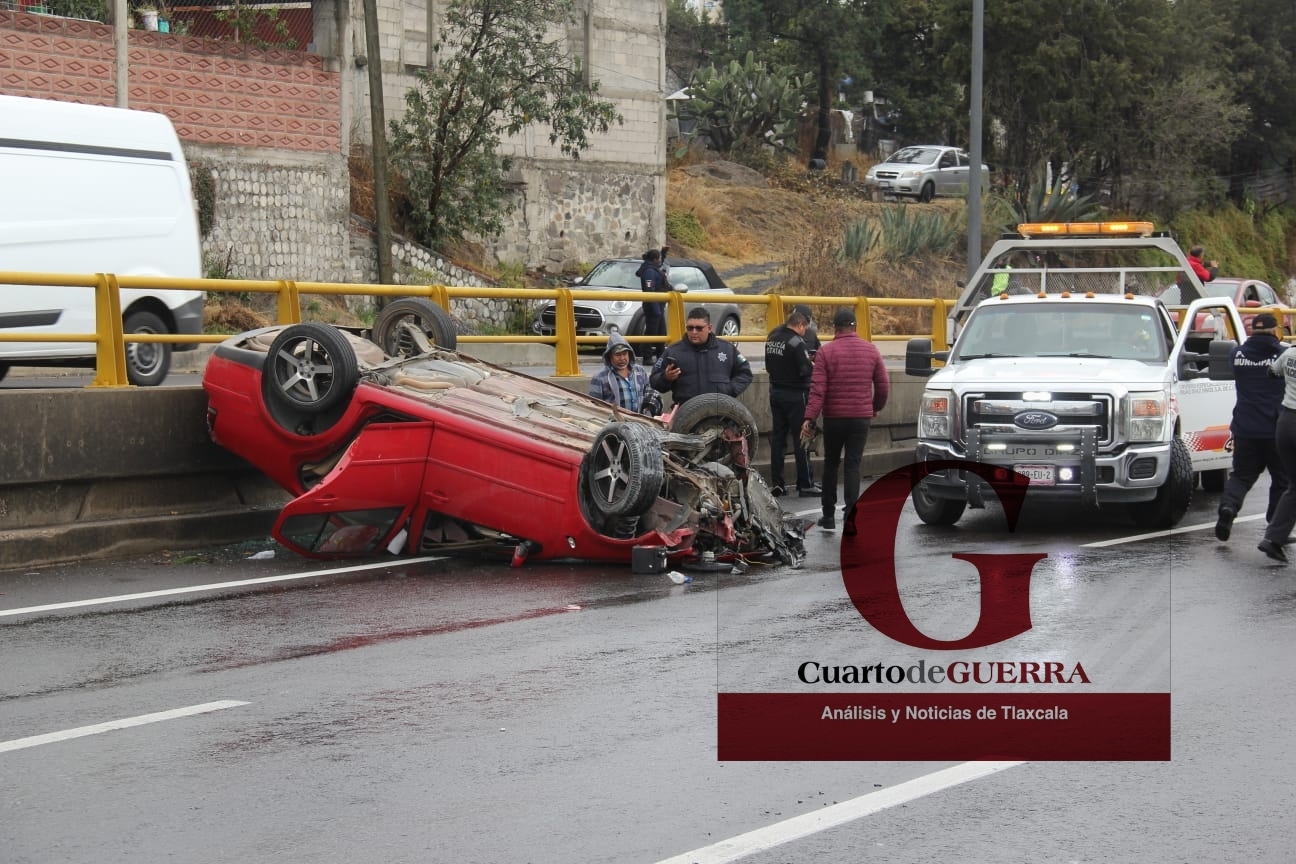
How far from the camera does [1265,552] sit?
460 inches

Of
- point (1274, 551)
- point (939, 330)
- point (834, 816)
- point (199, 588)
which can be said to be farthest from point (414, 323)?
point (939, 330)

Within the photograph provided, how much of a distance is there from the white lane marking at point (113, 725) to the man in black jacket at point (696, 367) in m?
7.28

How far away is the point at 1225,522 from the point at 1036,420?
1.55 meters

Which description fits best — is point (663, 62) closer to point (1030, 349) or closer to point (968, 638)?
point (1030, 349)

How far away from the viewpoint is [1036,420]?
13016 mm

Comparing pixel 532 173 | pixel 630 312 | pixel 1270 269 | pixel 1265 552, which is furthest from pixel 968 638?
pixel 1270 269

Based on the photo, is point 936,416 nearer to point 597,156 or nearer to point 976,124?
point 976,124

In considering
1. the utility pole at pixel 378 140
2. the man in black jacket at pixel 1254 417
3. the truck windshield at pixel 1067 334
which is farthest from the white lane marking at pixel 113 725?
the utility pole at pixel 378 140

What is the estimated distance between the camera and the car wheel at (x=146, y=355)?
52.5 feet

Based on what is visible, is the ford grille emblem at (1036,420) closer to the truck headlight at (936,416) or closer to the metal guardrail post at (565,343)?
the truck headlight at (936,416)

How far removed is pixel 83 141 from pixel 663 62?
2355 cm

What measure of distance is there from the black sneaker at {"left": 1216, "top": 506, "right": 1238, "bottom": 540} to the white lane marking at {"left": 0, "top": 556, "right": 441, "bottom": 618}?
567 centimetres

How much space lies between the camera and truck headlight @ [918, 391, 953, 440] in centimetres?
1346

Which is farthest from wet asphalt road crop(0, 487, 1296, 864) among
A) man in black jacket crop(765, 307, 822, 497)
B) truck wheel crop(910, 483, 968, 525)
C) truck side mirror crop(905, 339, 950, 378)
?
man in black jacket crop(765, 307, 822, 497)
